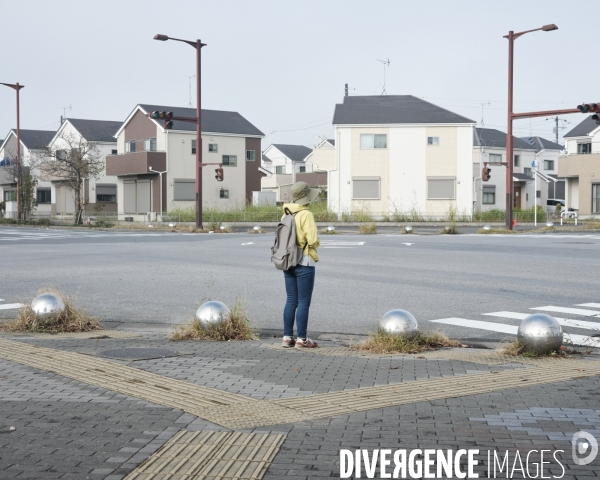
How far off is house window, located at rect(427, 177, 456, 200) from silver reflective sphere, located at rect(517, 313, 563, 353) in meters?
44.9

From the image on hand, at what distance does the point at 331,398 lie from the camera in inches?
226

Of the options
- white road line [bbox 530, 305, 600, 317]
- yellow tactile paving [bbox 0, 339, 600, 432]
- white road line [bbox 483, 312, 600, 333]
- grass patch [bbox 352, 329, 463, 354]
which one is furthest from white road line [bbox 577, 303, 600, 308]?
yellow tactile paving [bbox 0, 339, 600, 432]

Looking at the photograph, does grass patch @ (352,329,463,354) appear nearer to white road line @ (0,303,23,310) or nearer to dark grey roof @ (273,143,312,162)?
white road line @ (0,303,23,310)

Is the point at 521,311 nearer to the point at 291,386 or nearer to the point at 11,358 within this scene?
the point at 291,386

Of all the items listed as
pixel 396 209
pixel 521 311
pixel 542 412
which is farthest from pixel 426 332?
pixel 396 209

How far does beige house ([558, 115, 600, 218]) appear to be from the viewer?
54531 mm

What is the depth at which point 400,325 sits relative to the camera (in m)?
8.05

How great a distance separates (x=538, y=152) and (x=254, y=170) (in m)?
32.9

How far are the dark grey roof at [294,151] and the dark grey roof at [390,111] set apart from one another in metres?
31.4

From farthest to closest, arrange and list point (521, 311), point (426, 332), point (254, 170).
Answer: point (254, 170) < point (521, 311) < point (426, 332)

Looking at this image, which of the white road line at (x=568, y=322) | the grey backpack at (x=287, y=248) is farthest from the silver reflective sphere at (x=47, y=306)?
the white road line at (x=568, y=322)

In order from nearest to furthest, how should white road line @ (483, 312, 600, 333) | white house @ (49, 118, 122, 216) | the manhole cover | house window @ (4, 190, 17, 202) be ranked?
the manhole cover, white road line @ (483, 312, 600, 333), white house @ (49, 118, 122, 216), house window @ (4, 190, 17, 202)

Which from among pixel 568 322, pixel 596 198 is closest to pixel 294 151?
pixel 596 198

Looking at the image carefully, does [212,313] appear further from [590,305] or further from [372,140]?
[372,140]
